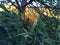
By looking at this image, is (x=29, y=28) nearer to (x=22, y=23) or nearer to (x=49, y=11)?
(x=22, y=23)

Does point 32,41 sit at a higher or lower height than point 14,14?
lower

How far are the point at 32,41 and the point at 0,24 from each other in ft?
0.55

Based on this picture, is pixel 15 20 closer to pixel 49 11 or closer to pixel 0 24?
pixel 0 24

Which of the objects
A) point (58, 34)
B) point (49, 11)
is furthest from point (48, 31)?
point (49, 11)

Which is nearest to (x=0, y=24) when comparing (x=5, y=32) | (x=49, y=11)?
(x=5, y=32)

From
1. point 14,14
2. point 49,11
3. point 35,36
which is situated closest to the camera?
point 35,36

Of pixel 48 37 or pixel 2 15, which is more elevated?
pixel 2 15

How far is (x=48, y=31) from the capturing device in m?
0.90

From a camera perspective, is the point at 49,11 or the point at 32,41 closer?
the point at 32,41

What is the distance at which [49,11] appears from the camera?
3.93 feet

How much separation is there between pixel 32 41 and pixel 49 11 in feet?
1.39

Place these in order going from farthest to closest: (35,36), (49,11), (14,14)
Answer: (49,11), (14,14), (35,36)

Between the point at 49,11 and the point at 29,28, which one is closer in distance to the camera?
the point at 29,28

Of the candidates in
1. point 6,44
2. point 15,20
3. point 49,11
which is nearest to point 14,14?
point 15,20
